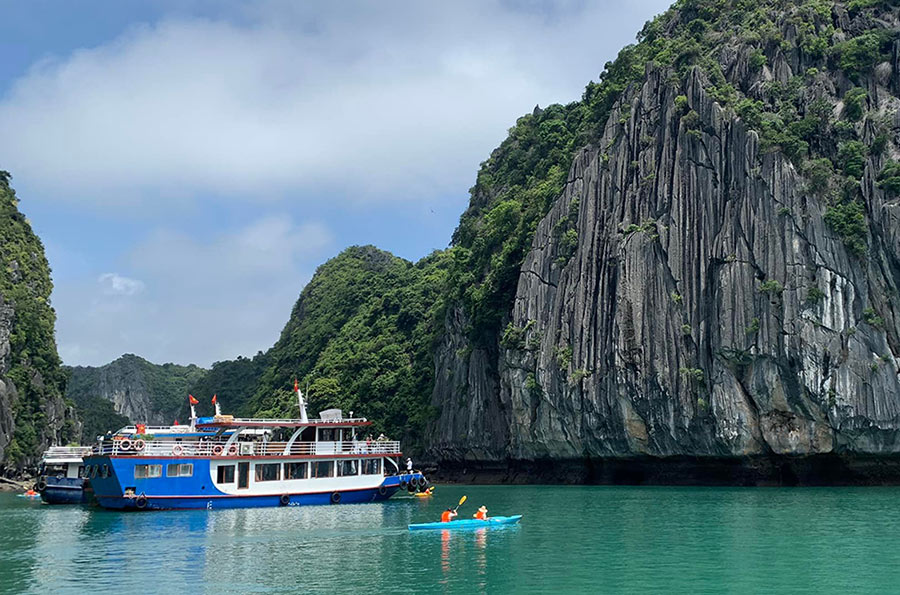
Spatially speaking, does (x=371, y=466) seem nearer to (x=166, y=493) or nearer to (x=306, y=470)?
(x=306, y=470)

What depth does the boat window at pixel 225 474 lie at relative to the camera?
140 ft

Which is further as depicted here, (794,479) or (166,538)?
(794,479)

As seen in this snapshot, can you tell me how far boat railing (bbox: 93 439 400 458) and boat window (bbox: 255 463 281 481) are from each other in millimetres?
587

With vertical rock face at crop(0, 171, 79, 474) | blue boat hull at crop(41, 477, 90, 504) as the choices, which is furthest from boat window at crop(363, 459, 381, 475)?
vertical rock face at crop(0, 171, 79, 474)

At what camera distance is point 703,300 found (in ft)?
175

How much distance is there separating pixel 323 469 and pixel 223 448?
5.45 metres

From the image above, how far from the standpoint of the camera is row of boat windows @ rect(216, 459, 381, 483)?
43312 mm

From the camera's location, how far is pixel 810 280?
50.0m

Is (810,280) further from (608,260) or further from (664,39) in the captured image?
(664,39)

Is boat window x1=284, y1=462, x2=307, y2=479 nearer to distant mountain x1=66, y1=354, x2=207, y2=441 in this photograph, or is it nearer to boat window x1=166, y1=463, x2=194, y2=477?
boat window x1=166, y1=463, x2=194, y2=477

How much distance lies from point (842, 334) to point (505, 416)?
26180mm

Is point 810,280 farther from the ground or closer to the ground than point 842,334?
farther from the ground

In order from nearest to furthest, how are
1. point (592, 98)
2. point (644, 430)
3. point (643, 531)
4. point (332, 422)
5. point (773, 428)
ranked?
point (643, 531) → point (332, 422) → point (773, 428) → point (644, 430) → point (592, 98)

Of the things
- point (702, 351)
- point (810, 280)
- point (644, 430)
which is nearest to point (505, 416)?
point (644, 430)
